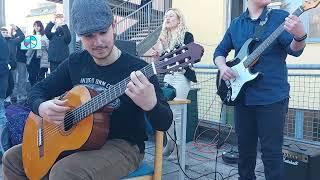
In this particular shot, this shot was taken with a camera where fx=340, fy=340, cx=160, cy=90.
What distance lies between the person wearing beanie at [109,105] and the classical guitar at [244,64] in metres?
0.82

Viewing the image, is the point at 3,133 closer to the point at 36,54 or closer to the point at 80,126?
the point at 80,126

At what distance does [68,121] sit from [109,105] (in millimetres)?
288

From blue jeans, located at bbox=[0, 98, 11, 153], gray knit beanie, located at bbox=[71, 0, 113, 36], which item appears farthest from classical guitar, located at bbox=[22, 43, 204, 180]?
blue jeans, located at bbox=[0, 98, 11, 153]

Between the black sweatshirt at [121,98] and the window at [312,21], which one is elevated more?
the window at [312,21]

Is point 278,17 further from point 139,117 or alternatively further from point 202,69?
point 202,69

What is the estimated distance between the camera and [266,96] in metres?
2.44

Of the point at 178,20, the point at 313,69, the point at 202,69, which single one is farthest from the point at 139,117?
the point at 202,69

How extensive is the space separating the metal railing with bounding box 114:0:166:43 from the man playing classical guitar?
6457 mm

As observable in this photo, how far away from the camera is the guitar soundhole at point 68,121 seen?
1943 mm

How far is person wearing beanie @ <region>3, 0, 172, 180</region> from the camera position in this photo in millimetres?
1729

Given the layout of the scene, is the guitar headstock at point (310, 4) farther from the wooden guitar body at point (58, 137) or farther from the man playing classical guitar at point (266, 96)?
the wooden guitar body at point (58, 137)

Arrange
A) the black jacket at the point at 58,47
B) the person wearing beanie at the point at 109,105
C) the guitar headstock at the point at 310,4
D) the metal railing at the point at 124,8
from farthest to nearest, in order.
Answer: the metal railing at the point at 124,8 → the black jacket at the point at 58,47 → the guitar headstock at the point at 310,4 → the person wearing beanie at the point at 109,105

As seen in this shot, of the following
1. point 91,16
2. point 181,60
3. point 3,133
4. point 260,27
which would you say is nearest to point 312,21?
point 260,27

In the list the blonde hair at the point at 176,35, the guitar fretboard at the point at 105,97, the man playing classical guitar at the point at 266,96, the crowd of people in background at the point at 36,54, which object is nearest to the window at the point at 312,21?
the blonde hair at the point at 176,35
